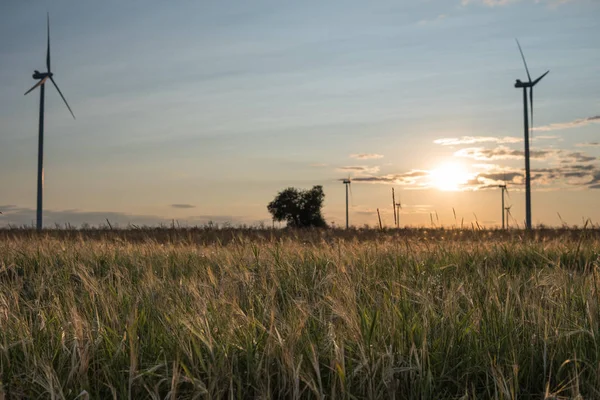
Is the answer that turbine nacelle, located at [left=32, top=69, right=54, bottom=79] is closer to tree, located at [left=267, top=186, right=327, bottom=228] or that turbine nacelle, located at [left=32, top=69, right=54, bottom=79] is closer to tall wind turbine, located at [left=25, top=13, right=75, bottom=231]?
tall wind turbine, located at [left=25, top=13, right=75, bottom=231]

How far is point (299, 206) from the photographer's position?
255 feet

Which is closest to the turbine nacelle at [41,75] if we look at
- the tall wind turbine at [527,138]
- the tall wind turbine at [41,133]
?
the tall wind turbine at [41,133]

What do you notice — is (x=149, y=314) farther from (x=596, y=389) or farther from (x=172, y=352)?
(x=596, y=389)

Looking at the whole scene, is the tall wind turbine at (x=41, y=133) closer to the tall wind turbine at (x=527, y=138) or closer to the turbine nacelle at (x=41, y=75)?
the turbine nacelle at (x=41, y=75)

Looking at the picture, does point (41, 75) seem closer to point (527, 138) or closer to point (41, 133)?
point (41, 133)

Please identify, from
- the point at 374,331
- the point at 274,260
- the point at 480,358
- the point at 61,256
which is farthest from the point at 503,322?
the point at 61,256

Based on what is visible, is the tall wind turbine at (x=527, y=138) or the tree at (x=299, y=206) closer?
the tall wind turbine at (x=527, y=138)

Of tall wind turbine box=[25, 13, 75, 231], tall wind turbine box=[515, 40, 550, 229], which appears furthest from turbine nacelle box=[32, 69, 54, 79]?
tall wind turbine box=[515, 40, 550, 229]

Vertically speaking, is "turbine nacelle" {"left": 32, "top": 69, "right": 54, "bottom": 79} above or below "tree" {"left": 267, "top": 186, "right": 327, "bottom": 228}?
above

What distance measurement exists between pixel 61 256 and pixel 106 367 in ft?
24.3

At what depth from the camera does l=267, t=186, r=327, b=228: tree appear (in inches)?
3046

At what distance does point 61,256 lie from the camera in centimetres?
1083

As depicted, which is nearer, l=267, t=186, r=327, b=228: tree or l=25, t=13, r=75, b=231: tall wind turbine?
l=25, t=13, r=75, b=231: tall wind turbine

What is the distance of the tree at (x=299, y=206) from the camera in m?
77.4
